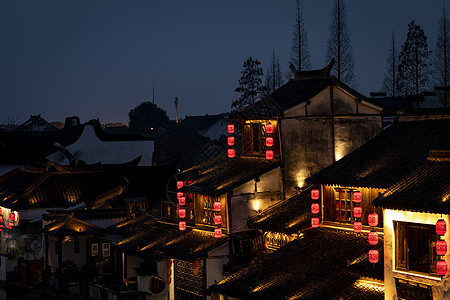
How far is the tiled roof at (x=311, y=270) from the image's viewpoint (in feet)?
72.8

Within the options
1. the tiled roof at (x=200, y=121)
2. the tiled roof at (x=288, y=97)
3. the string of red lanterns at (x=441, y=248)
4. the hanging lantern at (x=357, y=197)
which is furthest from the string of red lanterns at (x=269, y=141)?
the tiled roof at (x=200, y=121)

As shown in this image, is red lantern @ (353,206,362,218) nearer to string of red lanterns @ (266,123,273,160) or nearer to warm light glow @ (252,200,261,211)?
warm light glow @ (252,200,261,211)

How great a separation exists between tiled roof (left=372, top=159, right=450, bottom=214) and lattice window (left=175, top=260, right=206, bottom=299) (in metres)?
12.4

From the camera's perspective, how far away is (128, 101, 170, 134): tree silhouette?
119 m

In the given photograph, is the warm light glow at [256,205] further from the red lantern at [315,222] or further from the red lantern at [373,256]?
the red lantern at [373,256]

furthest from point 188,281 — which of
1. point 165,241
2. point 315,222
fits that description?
point 315,222

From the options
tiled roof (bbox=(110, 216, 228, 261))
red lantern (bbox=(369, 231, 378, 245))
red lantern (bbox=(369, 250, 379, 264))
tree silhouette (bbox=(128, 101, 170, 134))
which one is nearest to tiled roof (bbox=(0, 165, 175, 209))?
tiled roof (bbox=(110, 216, 228, 261))

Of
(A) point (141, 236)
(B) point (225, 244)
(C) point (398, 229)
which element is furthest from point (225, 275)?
(C) point (398, 229)

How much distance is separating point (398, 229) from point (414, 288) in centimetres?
179

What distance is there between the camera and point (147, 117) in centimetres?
11912

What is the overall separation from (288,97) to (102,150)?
1109 inches

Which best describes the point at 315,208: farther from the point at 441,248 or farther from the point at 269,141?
the point at 441,248

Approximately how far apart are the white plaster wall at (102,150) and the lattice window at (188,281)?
25851mm

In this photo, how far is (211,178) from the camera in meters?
32.7
